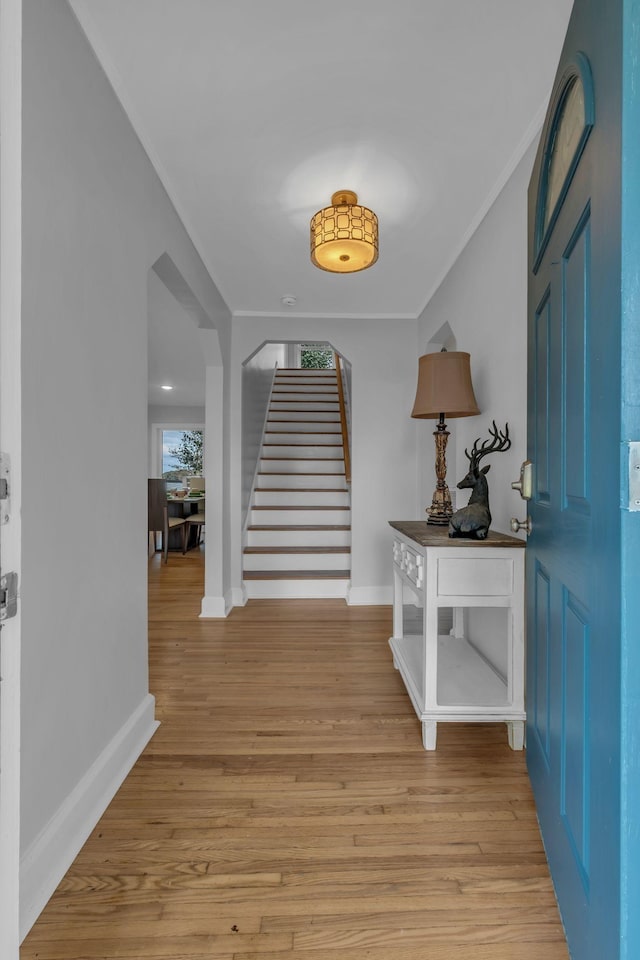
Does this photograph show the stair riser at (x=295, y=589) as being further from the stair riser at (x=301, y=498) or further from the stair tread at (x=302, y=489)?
the stair tread at (x=302, y=489)

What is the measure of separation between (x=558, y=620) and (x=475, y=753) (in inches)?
42.7

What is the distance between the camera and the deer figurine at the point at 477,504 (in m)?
2.00

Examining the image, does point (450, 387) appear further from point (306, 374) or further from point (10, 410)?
point (306, 374)

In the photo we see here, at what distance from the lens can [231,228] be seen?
2709 mm

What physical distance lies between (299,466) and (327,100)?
3.81 m

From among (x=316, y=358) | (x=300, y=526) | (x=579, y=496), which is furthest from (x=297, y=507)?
(x=316, y=358)

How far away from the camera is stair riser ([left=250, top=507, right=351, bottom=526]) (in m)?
4.77

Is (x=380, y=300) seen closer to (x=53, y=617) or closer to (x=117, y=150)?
(x=117, y=150)

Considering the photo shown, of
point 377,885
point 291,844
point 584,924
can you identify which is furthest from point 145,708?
point 584,924

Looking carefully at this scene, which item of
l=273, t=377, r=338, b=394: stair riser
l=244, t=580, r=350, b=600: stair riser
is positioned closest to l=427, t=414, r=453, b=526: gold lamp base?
l=244, t=580, r=350, b=600: stair riser

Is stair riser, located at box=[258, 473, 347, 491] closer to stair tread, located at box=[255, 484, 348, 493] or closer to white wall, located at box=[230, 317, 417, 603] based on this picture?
Result: stair tread, located at box=[255, 484, 348, 493]

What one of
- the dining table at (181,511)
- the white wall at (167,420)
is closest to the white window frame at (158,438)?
the white wall at (167,420)

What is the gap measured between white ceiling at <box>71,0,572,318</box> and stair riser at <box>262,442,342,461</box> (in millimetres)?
2904

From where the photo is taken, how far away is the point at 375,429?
13.8 feet
